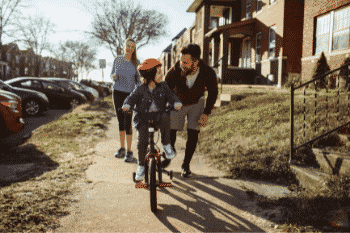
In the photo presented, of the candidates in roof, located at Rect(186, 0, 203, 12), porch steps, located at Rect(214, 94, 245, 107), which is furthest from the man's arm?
roof, located at Rect(186, 0, 203, 12)

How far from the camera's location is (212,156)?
5.61m

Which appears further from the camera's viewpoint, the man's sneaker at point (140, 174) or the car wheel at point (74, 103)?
the car wheel at point (74, 103)

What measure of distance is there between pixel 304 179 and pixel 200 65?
2.09 m

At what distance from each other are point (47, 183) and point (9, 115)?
3.12 metres

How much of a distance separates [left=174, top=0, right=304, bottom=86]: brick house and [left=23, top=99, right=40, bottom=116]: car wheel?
23.6 ft

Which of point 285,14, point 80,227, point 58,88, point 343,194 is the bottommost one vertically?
point 80,227

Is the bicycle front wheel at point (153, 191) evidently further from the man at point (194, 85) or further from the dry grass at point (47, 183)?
the man at point (194, 85)

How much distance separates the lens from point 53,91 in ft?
46.8

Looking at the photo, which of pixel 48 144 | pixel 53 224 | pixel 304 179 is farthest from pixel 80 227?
pixel 48 144

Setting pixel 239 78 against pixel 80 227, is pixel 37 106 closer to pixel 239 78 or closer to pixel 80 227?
pixel 80 227

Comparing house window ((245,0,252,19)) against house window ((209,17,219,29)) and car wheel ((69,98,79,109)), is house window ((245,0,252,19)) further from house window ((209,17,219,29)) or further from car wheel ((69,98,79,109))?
car wheel ((69,98,79,109))

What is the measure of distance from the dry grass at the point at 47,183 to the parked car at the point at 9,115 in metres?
0.52

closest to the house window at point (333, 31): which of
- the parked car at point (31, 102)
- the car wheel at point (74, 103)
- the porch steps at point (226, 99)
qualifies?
the porch steps at point (226, 99)

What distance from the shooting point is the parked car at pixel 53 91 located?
44.6 feet
